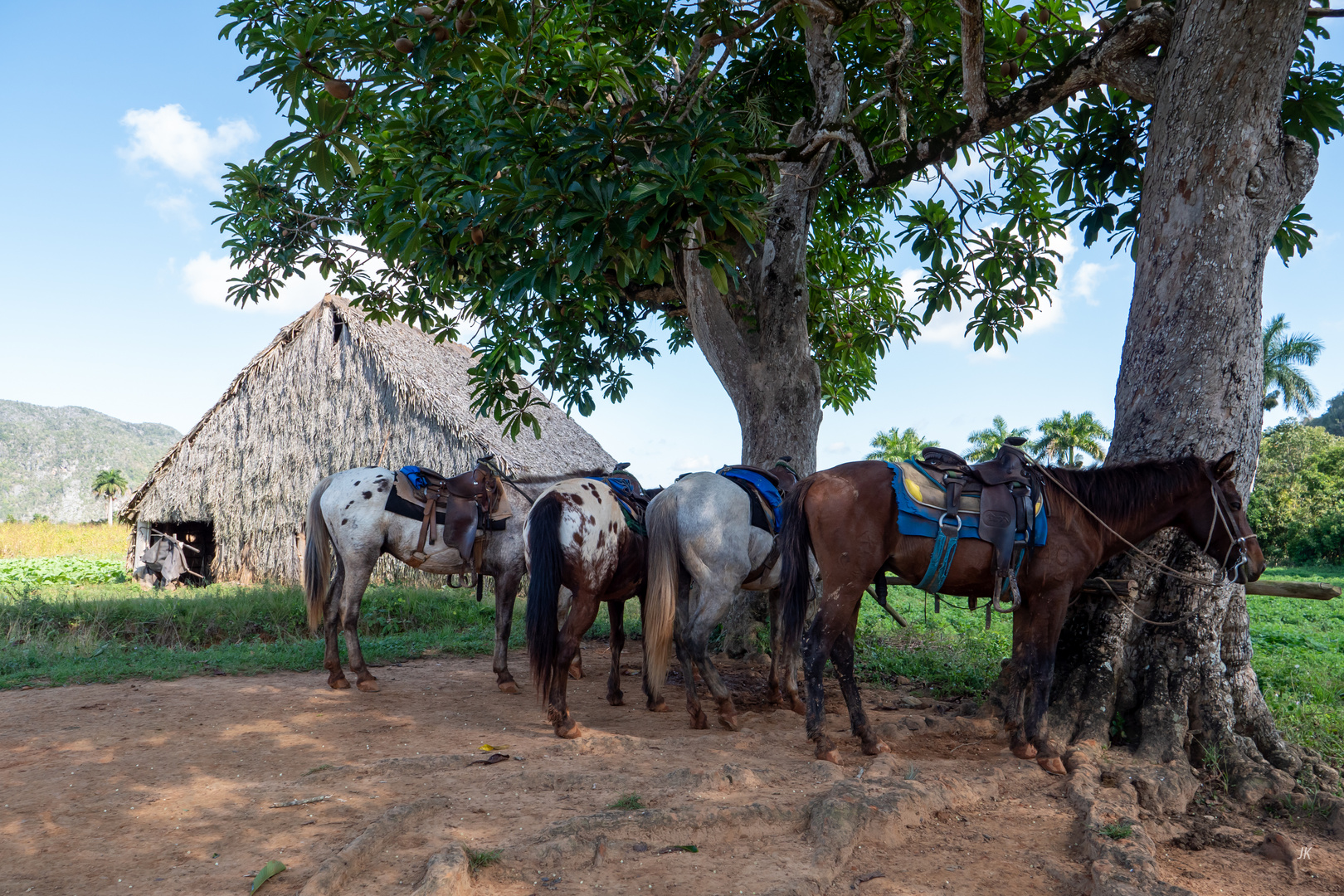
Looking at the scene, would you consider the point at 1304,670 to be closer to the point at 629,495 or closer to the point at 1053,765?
the point at 1053,765

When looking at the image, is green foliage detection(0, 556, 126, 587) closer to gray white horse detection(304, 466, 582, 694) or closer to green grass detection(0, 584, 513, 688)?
green grass detection(0, 584, 513, 688)

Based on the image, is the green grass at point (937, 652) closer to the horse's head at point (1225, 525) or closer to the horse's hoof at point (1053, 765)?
the horse's hoof at point (1053, 765)

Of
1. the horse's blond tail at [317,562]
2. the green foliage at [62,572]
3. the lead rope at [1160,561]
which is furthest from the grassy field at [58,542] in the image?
the lead rope at [1160,561]

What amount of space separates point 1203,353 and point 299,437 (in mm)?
13383

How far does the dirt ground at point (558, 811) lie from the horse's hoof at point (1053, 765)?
0.09 m

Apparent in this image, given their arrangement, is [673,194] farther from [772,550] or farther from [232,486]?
[232,486]

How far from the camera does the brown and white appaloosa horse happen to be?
4.98 metres

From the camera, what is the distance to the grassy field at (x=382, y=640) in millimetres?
6508

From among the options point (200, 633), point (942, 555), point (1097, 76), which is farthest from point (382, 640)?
point (1097, 76)

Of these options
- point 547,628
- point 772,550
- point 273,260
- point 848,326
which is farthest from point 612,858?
point 848,326

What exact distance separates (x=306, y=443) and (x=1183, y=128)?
13245 mm

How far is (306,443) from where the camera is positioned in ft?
44.5

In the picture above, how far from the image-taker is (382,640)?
333 inches

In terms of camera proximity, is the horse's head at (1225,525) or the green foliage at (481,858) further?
the horse's head at (1225,525)
